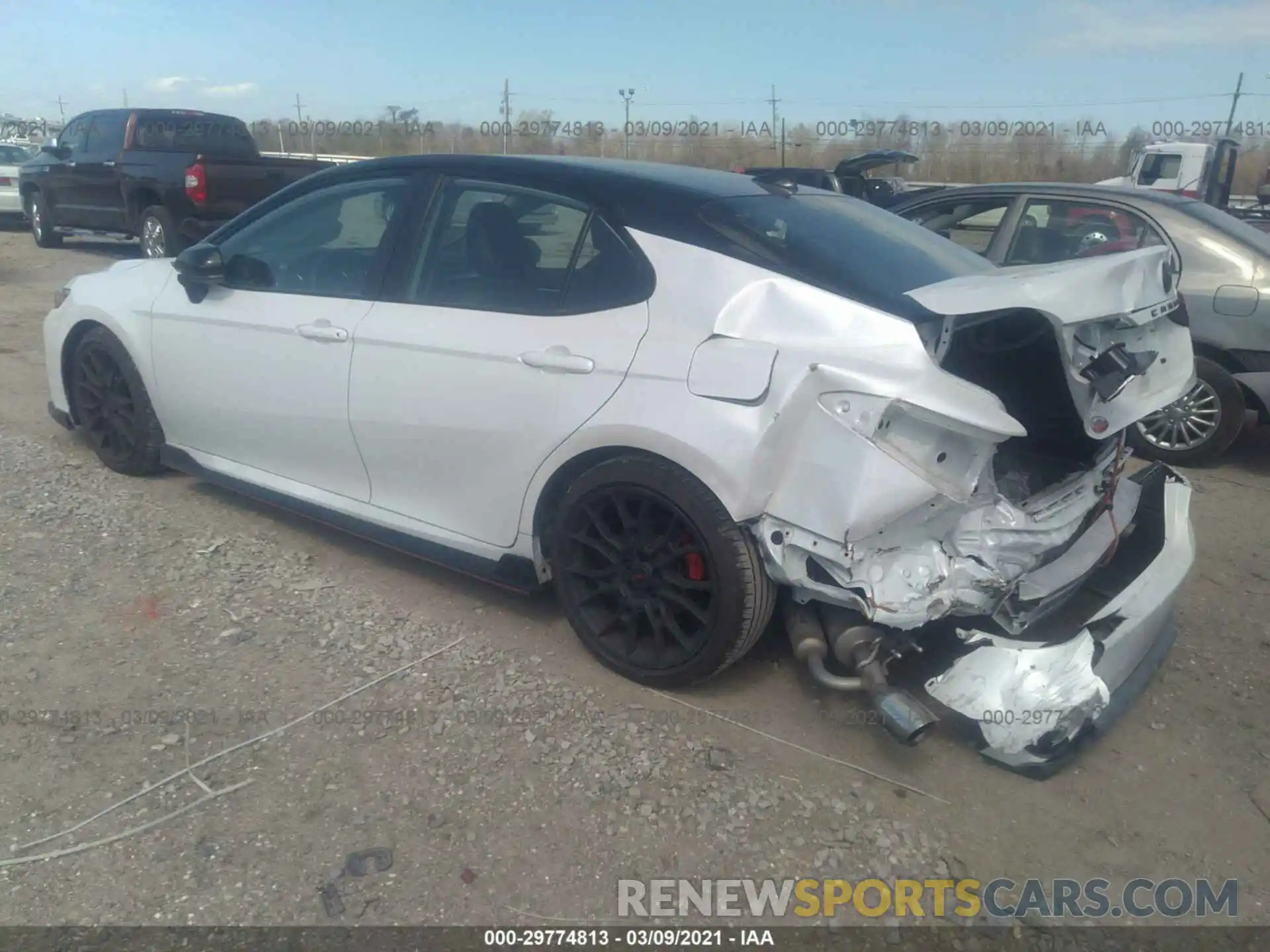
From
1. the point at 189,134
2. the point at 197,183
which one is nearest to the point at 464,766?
the point at 197,183

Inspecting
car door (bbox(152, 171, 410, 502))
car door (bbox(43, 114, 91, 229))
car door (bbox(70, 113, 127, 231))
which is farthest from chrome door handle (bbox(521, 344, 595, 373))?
car door (bbox(43, 114, 91, 229))

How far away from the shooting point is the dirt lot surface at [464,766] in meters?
2.54

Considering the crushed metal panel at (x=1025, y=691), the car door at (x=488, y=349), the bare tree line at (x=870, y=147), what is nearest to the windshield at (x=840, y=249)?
the car door at (x=488, y=349)

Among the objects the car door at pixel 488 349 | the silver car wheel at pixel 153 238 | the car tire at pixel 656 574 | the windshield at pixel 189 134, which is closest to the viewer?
the car tire at pixel 656 574

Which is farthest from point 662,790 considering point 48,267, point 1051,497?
point 48,267

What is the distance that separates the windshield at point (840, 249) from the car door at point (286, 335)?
54.0 inches

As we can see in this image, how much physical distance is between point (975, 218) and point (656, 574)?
4.53 meters

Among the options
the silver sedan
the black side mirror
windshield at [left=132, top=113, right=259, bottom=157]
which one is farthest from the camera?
windshield at [left=132, top=113, right=259, bottom=157]

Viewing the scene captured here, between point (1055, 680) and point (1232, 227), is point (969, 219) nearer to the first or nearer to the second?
point (1232, 227)

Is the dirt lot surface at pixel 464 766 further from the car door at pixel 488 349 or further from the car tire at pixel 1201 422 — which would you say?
the car tire at pixel 1201 422

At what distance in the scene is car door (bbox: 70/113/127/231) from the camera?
12.7m

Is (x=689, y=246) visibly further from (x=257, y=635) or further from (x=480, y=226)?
(x=257, y=635)

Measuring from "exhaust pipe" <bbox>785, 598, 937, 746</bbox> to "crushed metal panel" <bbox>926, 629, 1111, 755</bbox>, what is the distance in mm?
124

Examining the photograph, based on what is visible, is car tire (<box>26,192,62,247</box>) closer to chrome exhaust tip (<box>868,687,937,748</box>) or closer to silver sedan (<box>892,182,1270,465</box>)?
silver sedan (<box>892,182,1270,465</box>)
